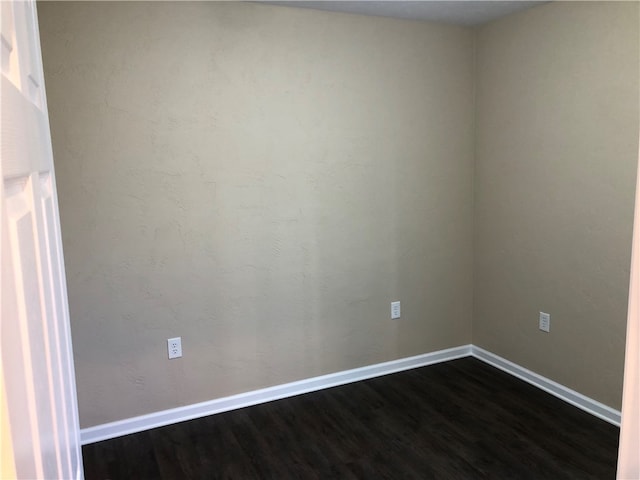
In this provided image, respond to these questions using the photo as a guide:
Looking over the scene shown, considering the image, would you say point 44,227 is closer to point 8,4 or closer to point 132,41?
point 8,4

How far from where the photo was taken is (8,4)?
563 mm

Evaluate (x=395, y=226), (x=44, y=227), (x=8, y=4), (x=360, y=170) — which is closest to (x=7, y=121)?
(x=8, y=4)

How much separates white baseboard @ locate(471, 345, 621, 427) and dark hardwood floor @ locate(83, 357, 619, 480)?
2.0 inches

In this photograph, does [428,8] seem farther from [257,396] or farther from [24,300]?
[24,300]

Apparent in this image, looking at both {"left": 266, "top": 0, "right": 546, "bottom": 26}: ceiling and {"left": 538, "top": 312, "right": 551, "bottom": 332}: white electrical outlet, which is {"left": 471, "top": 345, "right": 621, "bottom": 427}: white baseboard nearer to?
{"left": 538, "top": 312, "right": 551, "bottom": 332}: white electrical outlet

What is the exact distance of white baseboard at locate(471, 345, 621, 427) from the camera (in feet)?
8.57

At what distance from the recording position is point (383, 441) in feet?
8.13

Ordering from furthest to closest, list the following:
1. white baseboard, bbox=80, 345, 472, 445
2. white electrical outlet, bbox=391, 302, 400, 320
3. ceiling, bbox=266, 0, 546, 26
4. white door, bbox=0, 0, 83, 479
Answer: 1. white electrical outlet, bbox=391, 302, 400, 320
2. ceiling, bbox=266, 0, 546, 26
3. white baseboard, bbox=80, 345, 472, 445
4. white door, bbox=0, 0, 83, 479

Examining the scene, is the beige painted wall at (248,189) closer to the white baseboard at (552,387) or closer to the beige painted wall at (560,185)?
the beige painted wall at (560,185)

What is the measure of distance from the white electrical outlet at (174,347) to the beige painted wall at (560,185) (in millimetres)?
2126

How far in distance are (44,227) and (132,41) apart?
1977 mm

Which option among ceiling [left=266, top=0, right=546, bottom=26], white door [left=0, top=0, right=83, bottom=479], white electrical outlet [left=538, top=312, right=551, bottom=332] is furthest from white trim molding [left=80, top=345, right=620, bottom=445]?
ceiling [left=266, top=0, right=546, bottom=26]

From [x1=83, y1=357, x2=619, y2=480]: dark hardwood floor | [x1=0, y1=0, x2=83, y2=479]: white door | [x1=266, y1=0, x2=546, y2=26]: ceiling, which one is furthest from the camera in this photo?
[x1=266, y1=0, x2=546, y2=26]: ceiling

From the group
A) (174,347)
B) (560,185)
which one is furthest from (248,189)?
(560,185)
